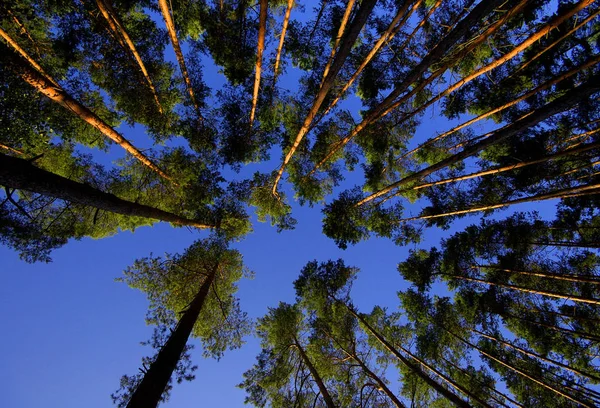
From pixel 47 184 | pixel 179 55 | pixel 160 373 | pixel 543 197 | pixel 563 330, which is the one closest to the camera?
pixel 47 184

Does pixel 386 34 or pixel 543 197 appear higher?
pixel 386 34

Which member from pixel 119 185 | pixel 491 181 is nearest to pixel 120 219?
pixel 119 185

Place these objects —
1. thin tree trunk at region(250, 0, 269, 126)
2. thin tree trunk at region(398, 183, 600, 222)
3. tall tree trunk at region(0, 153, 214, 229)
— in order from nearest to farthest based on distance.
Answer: tall tree trunk at region(0, 153, 214, 229) → thin tree trunk at region(250, 0, 269, 126) → thin tree trunk at region(398, 183, 600, 222)

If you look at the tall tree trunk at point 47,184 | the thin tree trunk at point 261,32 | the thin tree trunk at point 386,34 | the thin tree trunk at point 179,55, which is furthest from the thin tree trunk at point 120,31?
the thin tree trunk at point 386,34

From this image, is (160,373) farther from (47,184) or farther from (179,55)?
(179,55)

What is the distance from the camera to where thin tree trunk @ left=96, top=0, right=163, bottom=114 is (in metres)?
8.18

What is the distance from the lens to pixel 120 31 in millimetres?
10086

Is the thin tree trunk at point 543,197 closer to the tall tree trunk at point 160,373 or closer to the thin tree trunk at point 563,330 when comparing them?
the thin tree trunk at point 563,330

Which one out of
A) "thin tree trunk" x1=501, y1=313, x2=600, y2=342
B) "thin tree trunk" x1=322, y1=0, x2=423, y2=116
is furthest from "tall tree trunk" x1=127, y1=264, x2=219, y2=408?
"thin tree trunk" x1=501, y1=313, x2=600, y2=342

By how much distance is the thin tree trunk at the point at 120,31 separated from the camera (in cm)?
818

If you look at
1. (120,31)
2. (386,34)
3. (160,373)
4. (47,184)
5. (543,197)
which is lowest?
(160,373)

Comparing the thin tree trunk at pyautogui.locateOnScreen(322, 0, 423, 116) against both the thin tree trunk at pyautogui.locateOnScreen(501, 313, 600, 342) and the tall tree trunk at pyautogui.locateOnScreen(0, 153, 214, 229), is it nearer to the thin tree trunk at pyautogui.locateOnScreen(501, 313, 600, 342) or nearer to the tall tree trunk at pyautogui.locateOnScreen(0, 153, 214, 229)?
the tall tree trunk at pyautogui.locateOnScreen(0, 153, 214, 229)

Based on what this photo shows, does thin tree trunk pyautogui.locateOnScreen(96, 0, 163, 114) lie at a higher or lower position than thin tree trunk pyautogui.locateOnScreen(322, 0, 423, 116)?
lower

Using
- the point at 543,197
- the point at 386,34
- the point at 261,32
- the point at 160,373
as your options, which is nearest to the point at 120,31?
the point at 261,32
